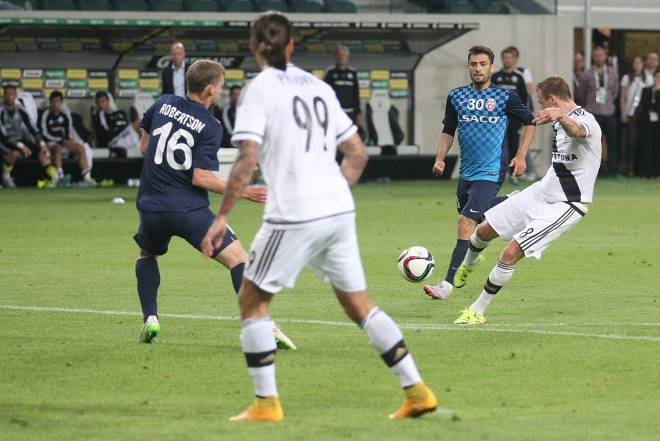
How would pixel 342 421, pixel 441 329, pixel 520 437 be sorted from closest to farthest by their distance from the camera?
1. pixel 520 437
2. pixel 342 421
3. pixel 441 329

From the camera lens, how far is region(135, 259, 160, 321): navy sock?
7016mm

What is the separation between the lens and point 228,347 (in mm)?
6898

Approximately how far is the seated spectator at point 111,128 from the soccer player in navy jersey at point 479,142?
42.6 ft

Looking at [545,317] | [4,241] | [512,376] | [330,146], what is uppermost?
[330,146]

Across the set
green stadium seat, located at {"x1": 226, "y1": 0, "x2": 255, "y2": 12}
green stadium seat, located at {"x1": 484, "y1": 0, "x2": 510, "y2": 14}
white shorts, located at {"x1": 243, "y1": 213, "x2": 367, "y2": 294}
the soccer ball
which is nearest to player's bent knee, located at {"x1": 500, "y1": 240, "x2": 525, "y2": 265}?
the soccer ball

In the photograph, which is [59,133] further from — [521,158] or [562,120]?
[562,120]

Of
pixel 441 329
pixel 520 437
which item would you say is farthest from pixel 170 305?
pixel 520 437

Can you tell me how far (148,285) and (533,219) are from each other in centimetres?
289

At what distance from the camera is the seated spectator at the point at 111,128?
2147 cm

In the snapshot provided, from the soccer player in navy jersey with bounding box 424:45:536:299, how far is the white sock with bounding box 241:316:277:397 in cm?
432

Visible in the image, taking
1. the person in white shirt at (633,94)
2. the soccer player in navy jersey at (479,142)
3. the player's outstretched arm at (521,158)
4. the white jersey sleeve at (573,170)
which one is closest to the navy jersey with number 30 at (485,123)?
the soccer player in navy jersey at (479,142)

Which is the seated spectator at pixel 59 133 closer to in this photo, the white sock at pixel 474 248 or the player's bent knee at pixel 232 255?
the white sock at pixel 474 248

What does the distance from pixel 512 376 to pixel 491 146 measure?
368 centimetres

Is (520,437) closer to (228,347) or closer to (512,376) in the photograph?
(512,376)
